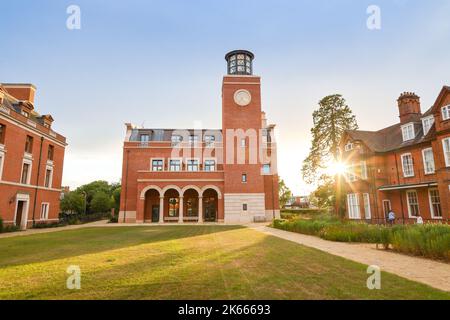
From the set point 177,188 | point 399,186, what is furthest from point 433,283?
point 177,188

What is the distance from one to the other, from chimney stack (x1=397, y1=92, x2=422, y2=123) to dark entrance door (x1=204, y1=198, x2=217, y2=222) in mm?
22388

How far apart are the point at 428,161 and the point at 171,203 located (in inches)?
1048

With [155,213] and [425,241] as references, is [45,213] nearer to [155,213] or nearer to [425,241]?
[155,213]

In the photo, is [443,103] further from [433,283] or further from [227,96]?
[227,96]

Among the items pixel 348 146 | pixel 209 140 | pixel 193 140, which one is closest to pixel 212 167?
pixel 209 140

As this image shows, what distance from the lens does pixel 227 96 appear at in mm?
32469

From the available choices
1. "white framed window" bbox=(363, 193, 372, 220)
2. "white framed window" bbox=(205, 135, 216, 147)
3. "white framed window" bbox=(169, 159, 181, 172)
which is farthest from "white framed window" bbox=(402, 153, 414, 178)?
"white framed window" bbox=(169, 159, 181, 172)

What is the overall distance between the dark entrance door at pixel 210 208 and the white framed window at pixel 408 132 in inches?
845

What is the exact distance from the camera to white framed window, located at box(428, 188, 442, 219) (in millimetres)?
18422

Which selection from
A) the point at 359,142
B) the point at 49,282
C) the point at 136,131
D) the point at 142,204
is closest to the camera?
the point at 49,282

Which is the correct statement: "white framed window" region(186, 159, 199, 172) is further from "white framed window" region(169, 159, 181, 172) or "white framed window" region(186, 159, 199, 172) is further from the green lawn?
the green lawn

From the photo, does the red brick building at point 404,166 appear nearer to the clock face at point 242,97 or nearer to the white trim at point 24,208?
the clock face at point 242,97

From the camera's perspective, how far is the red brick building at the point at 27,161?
67.5 ft
